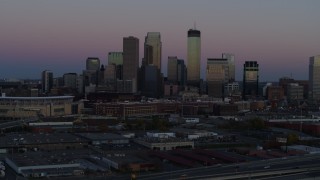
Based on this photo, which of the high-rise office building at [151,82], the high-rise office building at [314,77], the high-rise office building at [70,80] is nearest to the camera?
the high-rise office building at [151,82]

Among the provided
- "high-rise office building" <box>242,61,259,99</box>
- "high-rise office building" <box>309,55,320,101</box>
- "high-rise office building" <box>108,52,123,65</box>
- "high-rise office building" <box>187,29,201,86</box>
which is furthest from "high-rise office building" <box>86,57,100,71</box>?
"high-rise office building" <box>309,55,320,101</box>

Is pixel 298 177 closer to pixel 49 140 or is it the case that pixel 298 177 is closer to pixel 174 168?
pixel 174 168

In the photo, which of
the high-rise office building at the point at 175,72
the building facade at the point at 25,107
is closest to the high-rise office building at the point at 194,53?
the high-rise office building at the point at 175,72

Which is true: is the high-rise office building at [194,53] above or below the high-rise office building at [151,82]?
above

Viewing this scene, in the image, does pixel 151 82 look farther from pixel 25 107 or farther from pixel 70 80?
pixel 25 107

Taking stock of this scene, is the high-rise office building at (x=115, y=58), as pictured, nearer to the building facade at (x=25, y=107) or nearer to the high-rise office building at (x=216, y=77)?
the high-rise office building at (x=216, y=77)

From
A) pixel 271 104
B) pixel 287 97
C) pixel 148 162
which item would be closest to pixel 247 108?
pixel 271 104

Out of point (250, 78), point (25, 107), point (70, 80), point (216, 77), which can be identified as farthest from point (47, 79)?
point (25, 107)
